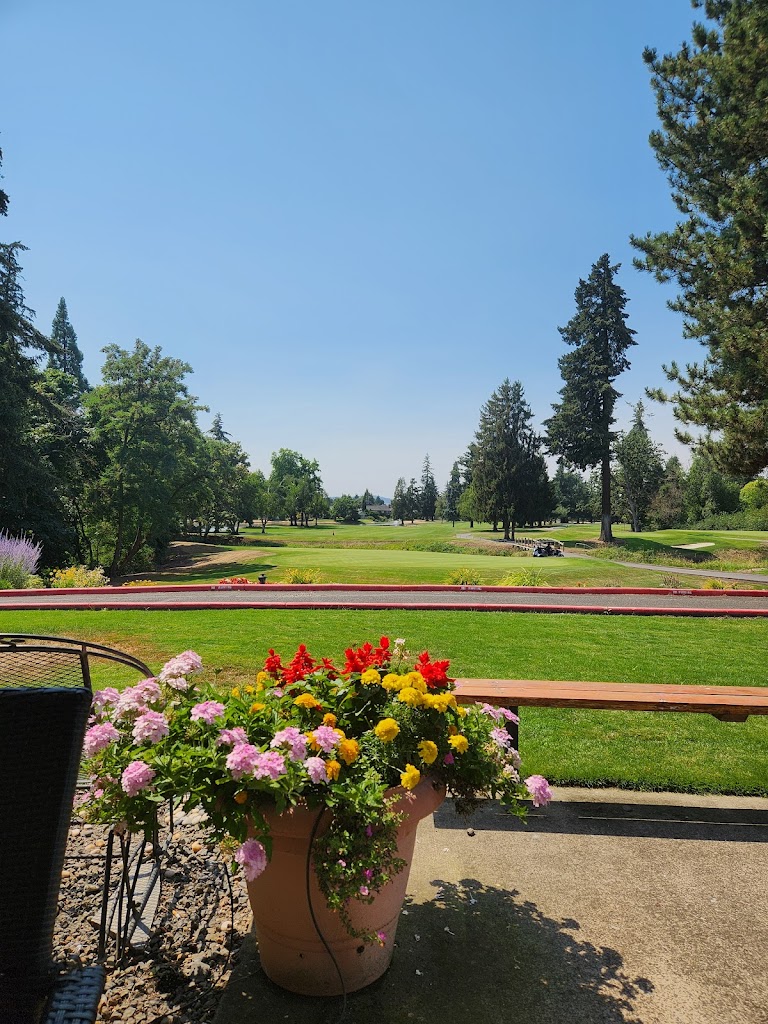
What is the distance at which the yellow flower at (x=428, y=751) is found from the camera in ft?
6.35

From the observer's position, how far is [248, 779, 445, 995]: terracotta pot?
6.16ft

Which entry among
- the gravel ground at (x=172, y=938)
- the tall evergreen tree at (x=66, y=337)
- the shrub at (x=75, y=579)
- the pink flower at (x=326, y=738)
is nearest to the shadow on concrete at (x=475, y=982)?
the gravel ground at (x=172, y=938)

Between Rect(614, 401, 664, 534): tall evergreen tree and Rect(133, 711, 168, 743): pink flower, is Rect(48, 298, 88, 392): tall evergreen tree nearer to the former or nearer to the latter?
Rect(614, 401, 664, 534): tall evergreen tree

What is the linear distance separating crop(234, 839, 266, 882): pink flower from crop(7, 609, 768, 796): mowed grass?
2711 millimetres

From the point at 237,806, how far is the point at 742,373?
497 inches

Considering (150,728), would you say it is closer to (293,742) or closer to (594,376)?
(293,742)

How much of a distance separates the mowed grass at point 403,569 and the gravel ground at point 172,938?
1539 cm

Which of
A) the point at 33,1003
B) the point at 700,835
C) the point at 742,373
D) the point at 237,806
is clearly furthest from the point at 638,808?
the point at 742,373

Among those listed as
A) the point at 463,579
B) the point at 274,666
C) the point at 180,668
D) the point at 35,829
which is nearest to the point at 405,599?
the point at 463,579

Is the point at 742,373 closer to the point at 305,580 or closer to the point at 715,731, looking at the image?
the point at 715,731

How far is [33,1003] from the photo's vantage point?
1.25 meters

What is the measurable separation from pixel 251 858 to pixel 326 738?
14.9 inches

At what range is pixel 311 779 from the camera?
5.37ft

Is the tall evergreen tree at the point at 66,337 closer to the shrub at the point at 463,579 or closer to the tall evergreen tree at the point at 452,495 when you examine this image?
the tall evergreen tree at the point at 452,495
